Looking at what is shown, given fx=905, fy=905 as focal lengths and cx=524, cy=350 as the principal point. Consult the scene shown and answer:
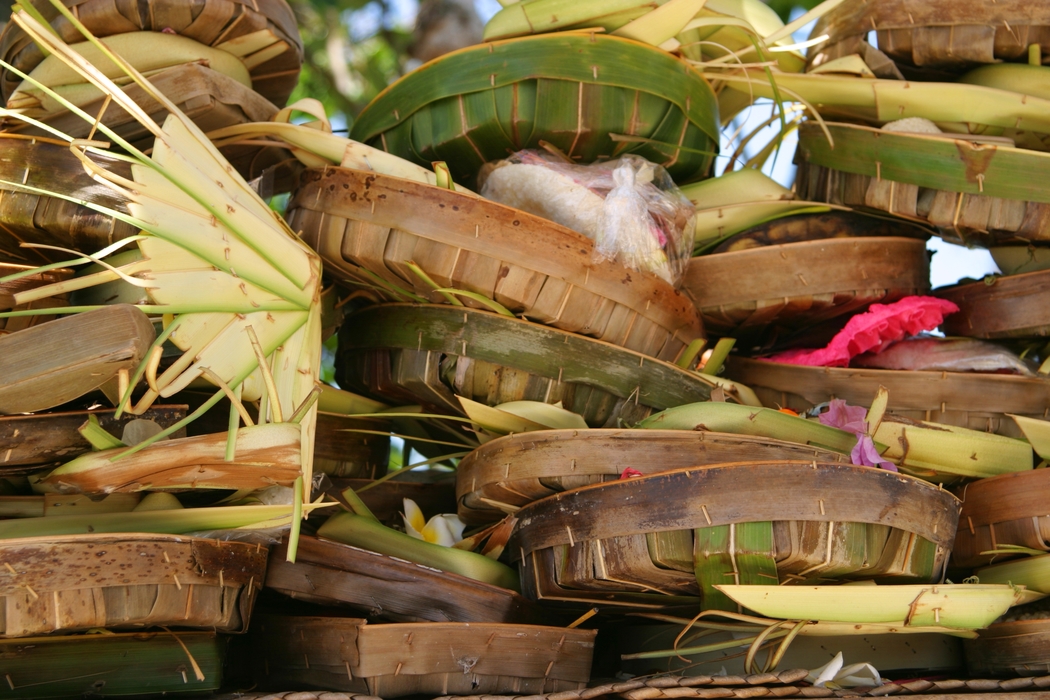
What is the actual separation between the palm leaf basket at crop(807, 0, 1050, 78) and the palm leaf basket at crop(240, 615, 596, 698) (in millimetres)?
733

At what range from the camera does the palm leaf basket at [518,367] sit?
0.84m

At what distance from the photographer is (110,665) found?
690mm

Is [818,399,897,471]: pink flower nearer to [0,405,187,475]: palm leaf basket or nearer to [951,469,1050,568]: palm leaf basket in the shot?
[951,469,1050,568]: palm leaf basket

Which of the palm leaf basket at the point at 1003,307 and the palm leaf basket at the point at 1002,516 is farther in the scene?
the palm leaf basket at the point at 1003,307

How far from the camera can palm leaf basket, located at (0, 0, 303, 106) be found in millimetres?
845

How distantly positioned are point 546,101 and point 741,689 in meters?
0.56

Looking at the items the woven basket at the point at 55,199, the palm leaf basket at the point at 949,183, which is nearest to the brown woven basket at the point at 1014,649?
the palm leaf basket at the point at 949,183

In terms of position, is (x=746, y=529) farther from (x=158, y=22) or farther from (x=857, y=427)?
(x=158, y=22)

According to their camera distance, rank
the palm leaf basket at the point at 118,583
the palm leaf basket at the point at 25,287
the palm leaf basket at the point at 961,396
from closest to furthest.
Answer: the palm leaf basket at the point at 118,583 < the palm leaf basket at the point at 25,287 < the palm leaf basket at the point at 961,396

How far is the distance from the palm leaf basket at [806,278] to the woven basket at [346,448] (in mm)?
389

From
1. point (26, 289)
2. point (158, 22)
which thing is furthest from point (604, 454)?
point (158, 22)

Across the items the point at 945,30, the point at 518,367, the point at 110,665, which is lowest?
the point at 110,665

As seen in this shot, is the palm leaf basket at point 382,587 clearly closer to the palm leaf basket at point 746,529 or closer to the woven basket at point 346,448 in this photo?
the palm leaf basket at point 746,529

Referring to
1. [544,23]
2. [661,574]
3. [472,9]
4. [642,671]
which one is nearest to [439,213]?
[544,23]
